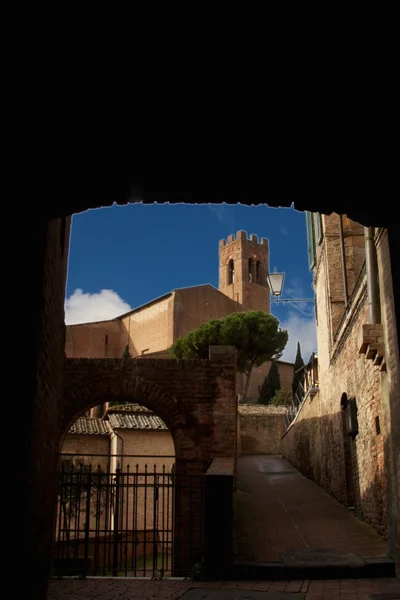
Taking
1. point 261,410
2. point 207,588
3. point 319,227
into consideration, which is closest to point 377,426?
point 207,588

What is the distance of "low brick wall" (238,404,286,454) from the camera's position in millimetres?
34875

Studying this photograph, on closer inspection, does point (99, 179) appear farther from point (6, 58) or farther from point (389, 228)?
point (389, 228)

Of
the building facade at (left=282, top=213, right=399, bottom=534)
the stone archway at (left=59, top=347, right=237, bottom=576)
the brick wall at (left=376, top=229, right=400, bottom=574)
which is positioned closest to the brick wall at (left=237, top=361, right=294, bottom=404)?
the building facade at (left=282, top=213, right=399, bottom=534)

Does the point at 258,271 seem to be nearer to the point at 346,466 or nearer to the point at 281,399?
the point at 281,399

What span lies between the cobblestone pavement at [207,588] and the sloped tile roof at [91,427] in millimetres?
12223

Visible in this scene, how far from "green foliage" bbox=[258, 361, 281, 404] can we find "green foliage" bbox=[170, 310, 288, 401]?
4.16 metres

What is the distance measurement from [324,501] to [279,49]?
11944mm

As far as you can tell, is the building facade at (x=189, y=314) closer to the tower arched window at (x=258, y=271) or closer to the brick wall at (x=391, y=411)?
the tower arched window at (x=258, y=271)

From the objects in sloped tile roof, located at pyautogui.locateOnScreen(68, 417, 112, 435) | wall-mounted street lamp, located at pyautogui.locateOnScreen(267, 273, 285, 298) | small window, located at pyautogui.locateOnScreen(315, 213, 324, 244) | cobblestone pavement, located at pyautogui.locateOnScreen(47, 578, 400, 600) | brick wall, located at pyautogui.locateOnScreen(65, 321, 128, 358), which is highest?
brick wall, located at pyautogui.locateOnScreen(65, 321, 128, 358)

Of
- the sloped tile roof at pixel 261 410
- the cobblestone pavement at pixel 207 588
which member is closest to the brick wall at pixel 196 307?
the sloped tile roof at pixel 261 410

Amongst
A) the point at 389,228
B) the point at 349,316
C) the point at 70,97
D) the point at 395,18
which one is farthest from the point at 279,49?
the point at 349,316

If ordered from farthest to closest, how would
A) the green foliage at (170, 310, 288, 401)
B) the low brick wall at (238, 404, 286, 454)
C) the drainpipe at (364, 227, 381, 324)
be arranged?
the green foliage at (170, 310, 288, 401) → the low brick wall at (238, 404, 286, 454) → the drainpipe at (364, 227, 381, 324)

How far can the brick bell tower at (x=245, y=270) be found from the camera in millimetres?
65125

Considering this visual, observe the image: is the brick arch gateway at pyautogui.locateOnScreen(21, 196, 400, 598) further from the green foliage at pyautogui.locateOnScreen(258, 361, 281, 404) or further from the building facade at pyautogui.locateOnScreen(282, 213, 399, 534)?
the green foliage at pyautogui.locateOnScreen(258, 361, 281, 404)
